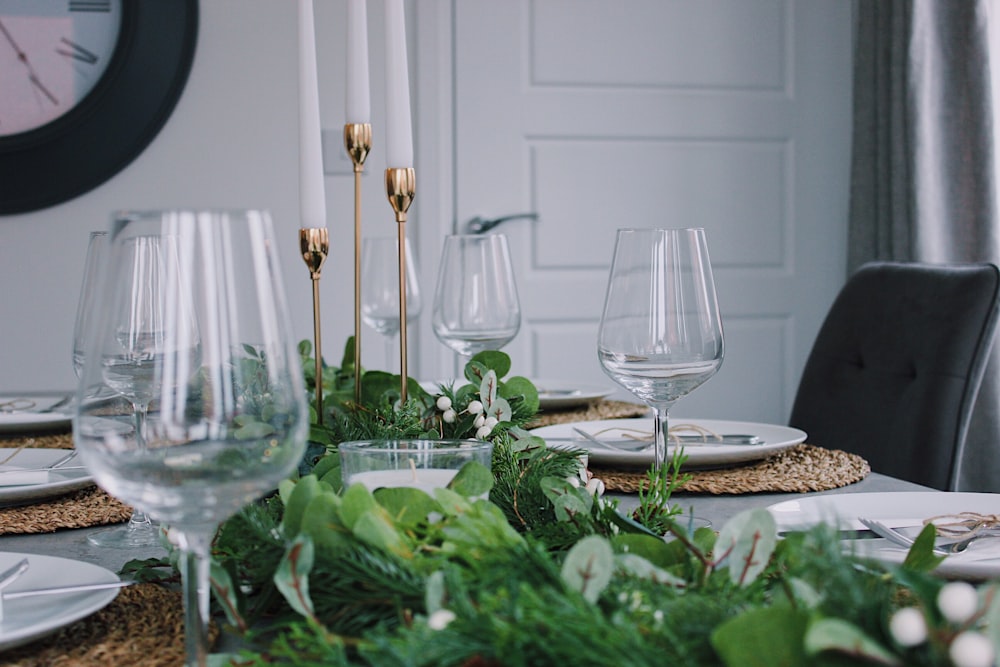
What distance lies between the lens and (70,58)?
8.95ft

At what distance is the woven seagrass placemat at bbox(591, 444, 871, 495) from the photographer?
93cm

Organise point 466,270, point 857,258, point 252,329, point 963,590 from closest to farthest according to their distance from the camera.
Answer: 1. point 963,590
2. point 252,329
3. point 466,270
4. point 857,258

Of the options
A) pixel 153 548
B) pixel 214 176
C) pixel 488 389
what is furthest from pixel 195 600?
pixel 214 176

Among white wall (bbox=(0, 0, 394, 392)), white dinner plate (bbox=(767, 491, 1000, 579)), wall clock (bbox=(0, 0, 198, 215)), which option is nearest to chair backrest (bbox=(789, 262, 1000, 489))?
white dinner plate (bbox=(767, 491, 1000, 579))

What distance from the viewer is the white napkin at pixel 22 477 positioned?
3.03ft

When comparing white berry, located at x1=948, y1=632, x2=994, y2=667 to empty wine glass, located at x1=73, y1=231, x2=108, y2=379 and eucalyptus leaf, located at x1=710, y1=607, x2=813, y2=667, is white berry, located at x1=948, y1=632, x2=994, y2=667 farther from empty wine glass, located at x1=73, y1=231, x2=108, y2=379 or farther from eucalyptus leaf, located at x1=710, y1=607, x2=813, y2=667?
empty wine glass, located at x1=73, y1=231, x2=108, y2=379

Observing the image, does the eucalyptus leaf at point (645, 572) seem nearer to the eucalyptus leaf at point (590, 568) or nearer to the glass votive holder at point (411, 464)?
the eucalyptus leaf at point (590, 568)

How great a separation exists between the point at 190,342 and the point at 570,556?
6.8 inches

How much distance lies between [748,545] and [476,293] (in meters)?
0.81

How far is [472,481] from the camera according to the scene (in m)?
0.55

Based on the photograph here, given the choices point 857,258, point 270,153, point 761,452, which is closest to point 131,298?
point 761,452

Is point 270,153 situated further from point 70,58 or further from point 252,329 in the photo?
point 252,329

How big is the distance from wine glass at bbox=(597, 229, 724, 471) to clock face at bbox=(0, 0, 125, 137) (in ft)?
7.59

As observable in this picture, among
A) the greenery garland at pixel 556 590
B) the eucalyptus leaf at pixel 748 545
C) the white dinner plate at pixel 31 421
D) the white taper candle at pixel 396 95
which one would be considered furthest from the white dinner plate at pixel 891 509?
the white dinner plate at pixel 31 421
